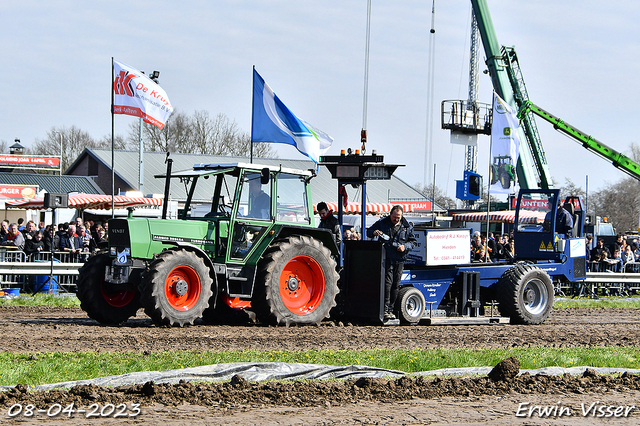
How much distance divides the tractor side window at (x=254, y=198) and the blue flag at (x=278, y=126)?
270 centimetres

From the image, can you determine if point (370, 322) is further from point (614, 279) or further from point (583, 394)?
point (614, 279)

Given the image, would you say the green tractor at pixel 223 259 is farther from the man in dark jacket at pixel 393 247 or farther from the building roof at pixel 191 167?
the building roof at pixel 191 167

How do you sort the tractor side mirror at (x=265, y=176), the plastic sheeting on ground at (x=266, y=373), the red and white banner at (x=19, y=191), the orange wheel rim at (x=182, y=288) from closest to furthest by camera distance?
1. the plastic sheeting on ground at (x=266, y=373)
2. the orange wheel rim at (x=182, y=288)
3. the tractor side mirror at (x=265, y=176)
4. the red and white banner at (x=19, y=191)

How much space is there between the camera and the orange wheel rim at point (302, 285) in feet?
38.2

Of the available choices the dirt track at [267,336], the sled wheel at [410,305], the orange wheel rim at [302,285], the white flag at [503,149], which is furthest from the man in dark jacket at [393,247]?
the white flag at [503,149]

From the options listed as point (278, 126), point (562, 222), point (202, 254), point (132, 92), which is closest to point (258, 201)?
point (202, 254)

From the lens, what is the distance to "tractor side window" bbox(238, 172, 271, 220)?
11.4m

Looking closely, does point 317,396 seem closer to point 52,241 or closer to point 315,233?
point 315,233

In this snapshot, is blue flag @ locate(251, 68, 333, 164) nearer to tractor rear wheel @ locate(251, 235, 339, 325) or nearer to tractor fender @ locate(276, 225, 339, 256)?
Answer: tractor fender @ locate(276, 225, 339, 256)

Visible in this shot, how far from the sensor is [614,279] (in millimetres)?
21062

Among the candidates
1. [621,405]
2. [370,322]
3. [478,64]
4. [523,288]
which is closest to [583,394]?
[621,405]

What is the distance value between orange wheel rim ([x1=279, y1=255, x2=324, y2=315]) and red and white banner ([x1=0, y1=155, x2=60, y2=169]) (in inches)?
1576

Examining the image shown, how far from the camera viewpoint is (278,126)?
1455 cm

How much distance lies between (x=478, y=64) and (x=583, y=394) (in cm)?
4311
